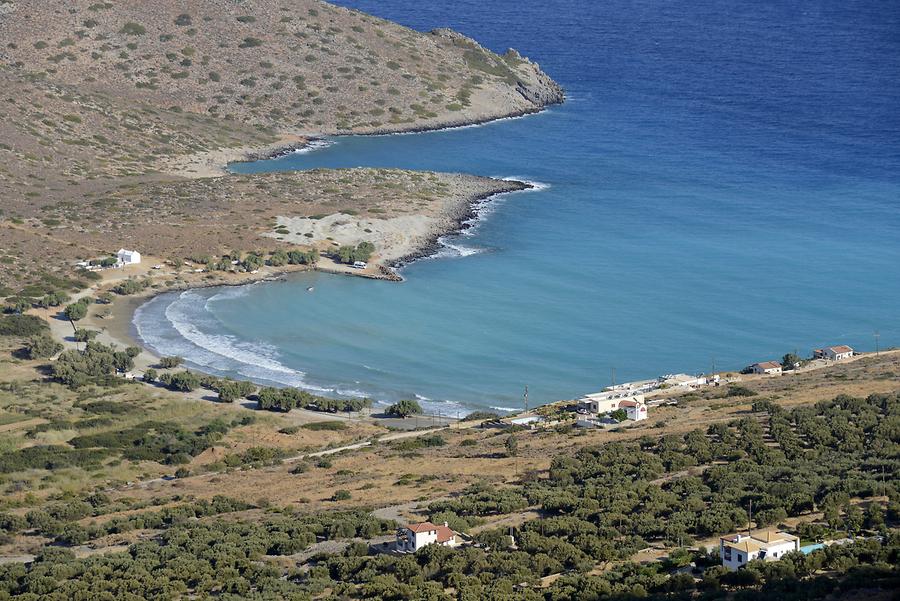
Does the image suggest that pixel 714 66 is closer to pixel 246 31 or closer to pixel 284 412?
pixel 246 31

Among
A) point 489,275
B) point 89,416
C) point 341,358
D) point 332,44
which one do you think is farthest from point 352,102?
point 89,416

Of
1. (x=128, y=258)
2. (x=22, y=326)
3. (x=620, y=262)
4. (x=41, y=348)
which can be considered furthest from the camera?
(x=620, y=262)

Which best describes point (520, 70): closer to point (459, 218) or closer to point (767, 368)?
point (459, 218)

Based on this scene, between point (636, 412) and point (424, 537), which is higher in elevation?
point (424, 537)

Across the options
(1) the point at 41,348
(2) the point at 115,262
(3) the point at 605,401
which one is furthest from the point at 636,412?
(2) the point at 115,262

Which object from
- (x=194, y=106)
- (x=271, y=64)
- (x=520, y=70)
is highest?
(x=520, y=70)

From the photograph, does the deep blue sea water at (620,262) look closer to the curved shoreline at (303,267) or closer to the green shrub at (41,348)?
the curved shoreline at (303,267)

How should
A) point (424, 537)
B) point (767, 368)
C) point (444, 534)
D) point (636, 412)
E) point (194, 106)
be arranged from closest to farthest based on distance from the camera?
point (424, 537) < point (444, 534) < point (636, 412) < point (767, 368) < point (194, 106)

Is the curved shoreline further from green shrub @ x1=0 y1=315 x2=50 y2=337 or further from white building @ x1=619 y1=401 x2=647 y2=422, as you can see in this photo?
white building @ x1=619 y1=401 x2=647 y2=422
